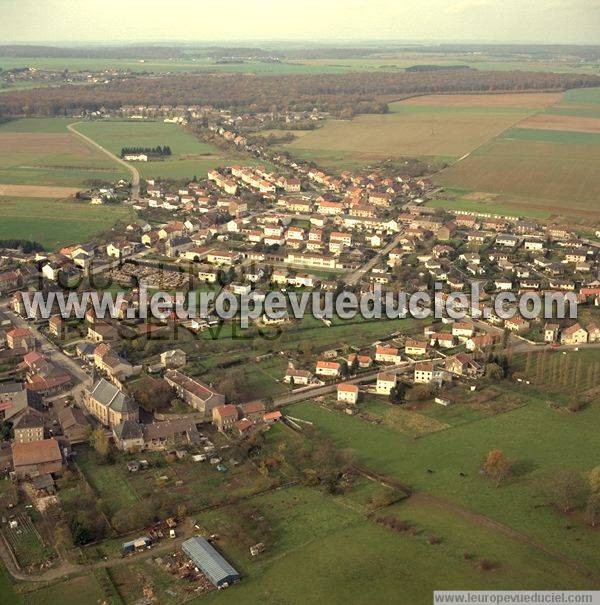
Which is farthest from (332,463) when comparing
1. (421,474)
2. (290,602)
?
(290,602)

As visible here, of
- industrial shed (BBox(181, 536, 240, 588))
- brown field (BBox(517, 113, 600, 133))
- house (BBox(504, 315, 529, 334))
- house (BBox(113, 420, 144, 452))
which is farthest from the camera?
brown field (BBox(517, 113, 600, 133))

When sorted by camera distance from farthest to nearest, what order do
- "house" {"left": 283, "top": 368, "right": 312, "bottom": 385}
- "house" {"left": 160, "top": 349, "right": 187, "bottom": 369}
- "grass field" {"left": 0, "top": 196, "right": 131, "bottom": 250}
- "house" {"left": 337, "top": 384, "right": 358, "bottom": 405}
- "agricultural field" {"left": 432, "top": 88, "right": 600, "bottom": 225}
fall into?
"agricultural field" {"left": 432, "top": 88, "right": 600, "bottom": 225}
"grass field" {"left": 0, "top": 196, "right": 131, "bottom": 250}
"house" {"left": 160, "top": 349, "right": 187, "bottom": 369}
"house" {"left": 283, "top": 368, "right": 312, "bottom": 385}
"house" {"left": 337, "top": 384, "right": 358, "bottom": 405}

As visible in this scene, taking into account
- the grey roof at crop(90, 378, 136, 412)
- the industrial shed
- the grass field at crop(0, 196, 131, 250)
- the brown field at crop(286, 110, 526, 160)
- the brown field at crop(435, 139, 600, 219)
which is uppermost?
the brown field at crop(286, 110, 526, 160)

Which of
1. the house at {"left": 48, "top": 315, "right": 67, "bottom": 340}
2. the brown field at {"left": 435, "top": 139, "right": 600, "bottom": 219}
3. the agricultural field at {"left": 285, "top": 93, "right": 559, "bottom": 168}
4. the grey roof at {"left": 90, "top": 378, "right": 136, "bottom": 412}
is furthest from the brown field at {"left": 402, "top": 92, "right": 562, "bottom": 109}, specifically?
the grey roof at {"left": 90, "top": 378, "right": 136, "bottom": 412}

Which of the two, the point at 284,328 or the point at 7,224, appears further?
the point at 7,224

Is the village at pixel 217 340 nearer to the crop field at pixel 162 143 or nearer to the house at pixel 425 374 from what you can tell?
the house at pixel 425 374

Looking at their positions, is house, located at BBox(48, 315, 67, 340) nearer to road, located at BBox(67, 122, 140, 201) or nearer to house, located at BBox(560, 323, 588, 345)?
house, located at BBox(560, 323, 588, 345)

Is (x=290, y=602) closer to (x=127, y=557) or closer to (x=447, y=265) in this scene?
(x=127, y=557)

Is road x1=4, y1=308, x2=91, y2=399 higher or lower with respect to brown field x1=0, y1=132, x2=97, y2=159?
lower

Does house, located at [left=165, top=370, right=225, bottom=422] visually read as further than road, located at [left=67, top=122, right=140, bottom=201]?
No
